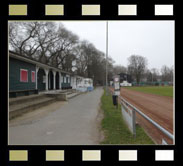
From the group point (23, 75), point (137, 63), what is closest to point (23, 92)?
point (23, 75)

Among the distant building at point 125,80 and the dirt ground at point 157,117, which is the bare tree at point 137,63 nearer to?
the dirt ground at point 157,117

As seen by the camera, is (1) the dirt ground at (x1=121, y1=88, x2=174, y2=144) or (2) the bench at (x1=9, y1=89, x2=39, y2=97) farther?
(2) the bench at (x1=9, y1=89, x2=39, y2=97)

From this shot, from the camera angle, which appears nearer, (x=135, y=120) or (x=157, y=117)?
(x=135, y=120)

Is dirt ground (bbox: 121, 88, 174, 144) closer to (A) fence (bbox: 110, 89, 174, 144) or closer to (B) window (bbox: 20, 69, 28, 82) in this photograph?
(A) fence (bbox: 110, 89, 174, 144)

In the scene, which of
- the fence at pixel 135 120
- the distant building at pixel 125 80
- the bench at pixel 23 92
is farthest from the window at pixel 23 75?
the distant building at pixel 125 80

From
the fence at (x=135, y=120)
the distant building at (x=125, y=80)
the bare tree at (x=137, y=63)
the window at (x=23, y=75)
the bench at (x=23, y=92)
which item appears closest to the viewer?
the fence at (x=135, y=120)

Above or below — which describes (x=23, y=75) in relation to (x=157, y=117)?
above

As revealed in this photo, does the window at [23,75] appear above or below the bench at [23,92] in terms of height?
above

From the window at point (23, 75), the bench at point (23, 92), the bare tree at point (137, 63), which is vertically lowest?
the bench at point (23, 92)

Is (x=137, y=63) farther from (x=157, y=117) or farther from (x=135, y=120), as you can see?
(x=135, y=120)

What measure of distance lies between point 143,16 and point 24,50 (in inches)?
1304

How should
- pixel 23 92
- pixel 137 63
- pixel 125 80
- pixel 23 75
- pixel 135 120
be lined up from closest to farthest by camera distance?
pixel 135 120 < pixel 23 92 < pixel 23 75 < pixel 137 63 < pixel 125 80

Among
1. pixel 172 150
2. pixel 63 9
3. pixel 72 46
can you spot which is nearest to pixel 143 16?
pixel 63 9

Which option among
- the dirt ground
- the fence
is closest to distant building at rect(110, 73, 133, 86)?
the dirt ground
